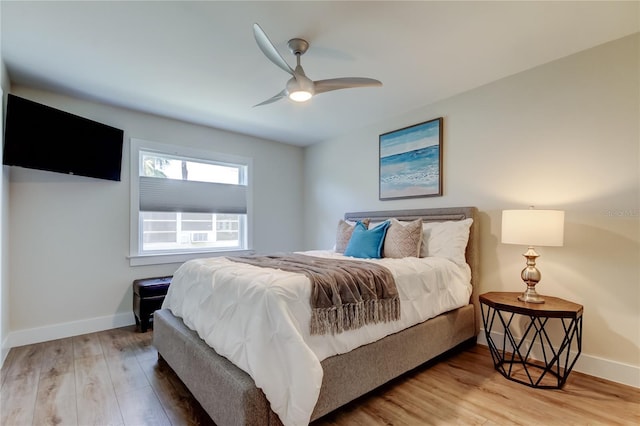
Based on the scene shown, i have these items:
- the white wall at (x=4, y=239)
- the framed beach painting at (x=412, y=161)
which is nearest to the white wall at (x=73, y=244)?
the white wall at (x=4, y=239)

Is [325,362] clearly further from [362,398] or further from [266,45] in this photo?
[266,45]

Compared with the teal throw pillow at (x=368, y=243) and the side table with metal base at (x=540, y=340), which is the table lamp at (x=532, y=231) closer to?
the side table with metal base at (x=540, y=340)

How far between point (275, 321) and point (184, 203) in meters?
2.93

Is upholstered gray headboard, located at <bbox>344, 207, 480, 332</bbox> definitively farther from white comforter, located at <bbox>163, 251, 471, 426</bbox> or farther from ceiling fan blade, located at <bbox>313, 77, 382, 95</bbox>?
ceiling fan blade, located at <bbox>313, 77, 382, 95</bbox>

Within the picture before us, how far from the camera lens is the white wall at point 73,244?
9.58ft

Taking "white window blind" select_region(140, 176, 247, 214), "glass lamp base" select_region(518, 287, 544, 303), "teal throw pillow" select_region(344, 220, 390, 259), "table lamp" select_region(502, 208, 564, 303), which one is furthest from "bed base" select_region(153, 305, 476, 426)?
"white window blind" select_region(140, 176, 247, 214)

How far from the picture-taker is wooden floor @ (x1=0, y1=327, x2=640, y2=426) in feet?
5.77

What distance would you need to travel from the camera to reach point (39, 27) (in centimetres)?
206

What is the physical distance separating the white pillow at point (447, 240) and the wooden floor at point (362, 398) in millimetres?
905

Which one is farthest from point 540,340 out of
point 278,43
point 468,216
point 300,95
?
point 278,43

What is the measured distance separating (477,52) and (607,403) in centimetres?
259

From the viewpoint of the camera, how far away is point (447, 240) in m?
2.87

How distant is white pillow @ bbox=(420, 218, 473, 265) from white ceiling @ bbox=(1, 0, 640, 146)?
4.47 ft

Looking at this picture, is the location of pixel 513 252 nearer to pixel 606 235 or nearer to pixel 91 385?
pixel 606 235
